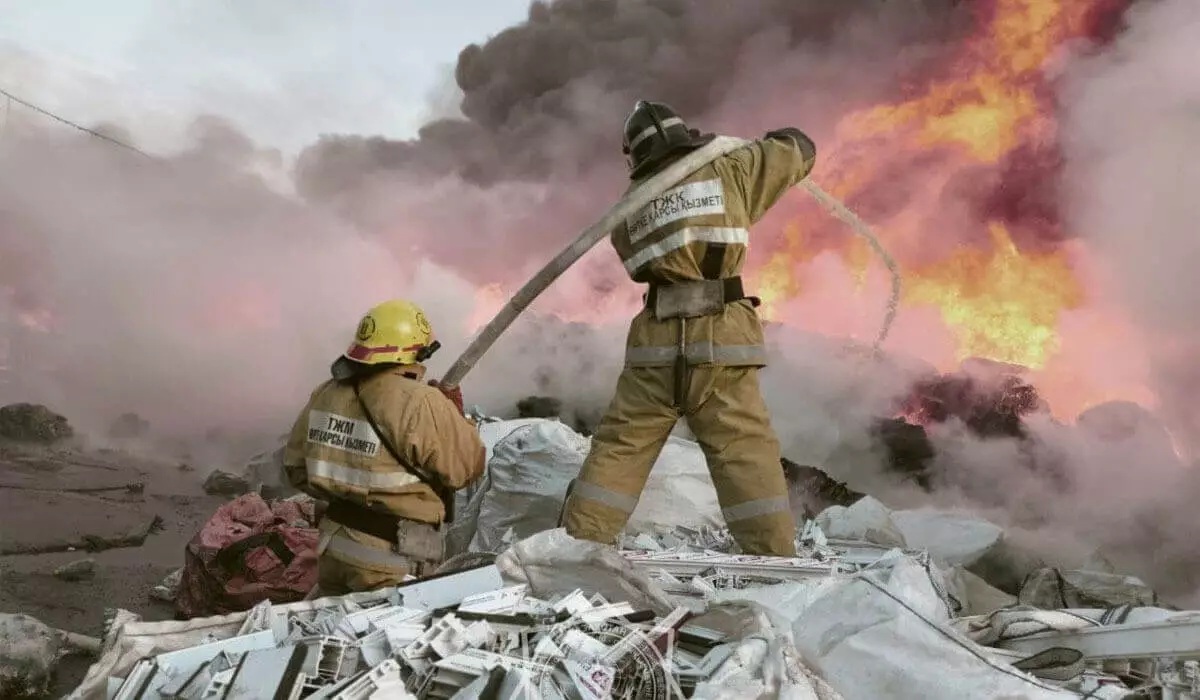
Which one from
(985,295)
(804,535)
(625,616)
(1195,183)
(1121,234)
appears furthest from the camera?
(985,295)

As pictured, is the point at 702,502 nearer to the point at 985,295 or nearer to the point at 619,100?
the point at 985,295

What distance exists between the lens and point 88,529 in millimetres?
5480

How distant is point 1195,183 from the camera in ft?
15.3

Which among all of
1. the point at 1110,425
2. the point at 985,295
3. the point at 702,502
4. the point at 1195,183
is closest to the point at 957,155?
the point at 985,295

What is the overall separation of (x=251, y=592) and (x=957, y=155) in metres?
6.74

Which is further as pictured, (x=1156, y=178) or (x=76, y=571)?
(x=1156, y=178)

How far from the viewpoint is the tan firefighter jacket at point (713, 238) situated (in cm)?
302

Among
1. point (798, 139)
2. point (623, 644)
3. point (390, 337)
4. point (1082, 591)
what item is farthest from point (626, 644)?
point (1082, 591)

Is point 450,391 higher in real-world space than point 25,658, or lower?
higher

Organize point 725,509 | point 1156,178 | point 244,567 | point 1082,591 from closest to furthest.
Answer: point 725,509
point 1082,591
point 244,567
point 1156,178

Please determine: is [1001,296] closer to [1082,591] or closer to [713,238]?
[1082,591]

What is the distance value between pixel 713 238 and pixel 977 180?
16.4 ft

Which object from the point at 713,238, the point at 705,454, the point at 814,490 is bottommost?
the point at 705,454

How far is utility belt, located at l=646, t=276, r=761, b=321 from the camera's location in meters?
3.04
